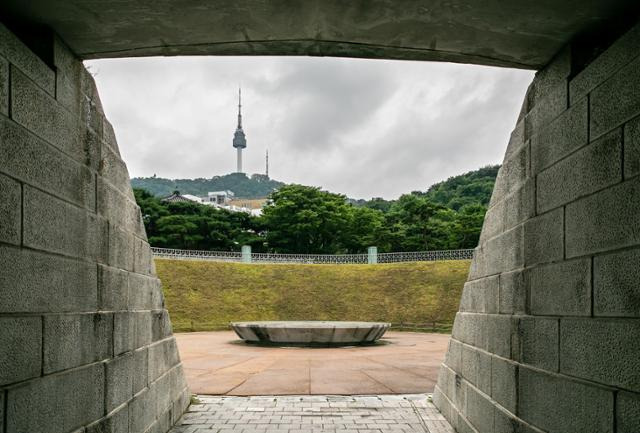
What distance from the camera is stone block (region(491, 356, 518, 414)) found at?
12.7 ft

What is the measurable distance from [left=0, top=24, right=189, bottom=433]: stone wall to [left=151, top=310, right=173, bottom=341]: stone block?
1.04 ft

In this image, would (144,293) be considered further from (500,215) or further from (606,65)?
(606,65)

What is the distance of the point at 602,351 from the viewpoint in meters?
2.69

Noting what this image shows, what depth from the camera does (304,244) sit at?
132 ft

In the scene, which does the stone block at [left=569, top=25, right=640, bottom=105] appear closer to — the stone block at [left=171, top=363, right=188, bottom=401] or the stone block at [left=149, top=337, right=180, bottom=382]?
the stone block at [left=149, top=337, right=180, bottom=382]

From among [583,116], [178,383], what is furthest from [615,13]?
[178,383]

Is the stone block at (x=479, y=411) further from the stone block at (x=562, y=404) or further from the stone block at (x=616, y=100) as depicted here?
the stone block at (x=616, y=100)

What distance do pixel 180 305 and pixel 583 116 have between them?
22201mm

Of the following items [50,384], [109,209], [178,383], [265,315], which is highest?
[109,209]

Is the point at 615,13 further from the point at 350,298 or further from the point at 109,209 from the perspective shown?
the point at 350,298

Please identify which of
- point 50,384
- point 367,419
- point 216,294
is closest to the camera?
point 50,384

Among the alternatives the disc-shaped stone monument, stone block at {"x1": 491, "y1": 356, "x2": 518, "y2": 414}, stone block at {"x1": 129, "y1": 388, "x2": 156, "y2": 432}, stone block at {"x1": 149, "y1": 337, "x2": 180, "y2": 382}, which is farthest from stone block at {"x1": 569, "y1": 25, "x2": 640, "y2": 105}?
the disc-shaped stone monument

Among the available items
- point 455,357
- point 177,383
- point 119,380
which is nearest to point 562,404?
point 455,357

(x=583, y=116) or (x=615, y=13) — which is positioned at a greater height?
(x=615, y=13)
